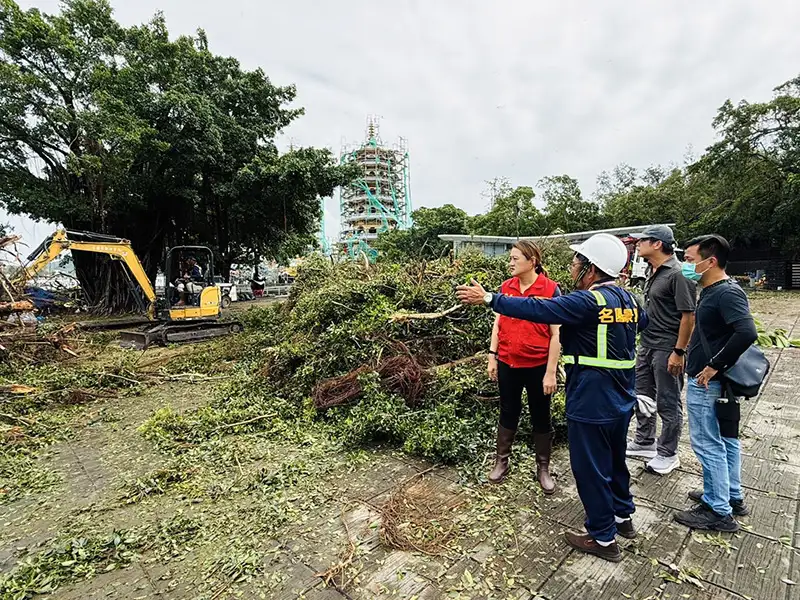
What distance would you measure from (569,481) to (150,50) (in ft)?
54.3

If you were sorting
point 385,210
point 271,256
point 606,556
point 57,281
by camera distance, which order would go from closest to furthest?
point 606,556 → point 57,281 → point 271,256 → point 385,210

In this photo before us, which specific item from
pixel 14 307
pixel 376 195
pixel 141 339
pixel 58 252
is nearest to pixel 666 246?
pixel 14 307

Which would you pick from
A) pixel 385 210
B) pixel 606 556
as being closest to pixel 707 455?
pixel 606 556

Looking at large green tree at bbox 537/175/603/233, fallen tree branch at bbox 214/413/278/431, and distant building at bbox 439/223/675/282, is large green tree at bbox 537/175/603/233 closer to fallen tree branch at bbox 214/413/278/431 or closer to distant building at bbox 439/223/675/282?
distant building at bbox 439/223/675/282

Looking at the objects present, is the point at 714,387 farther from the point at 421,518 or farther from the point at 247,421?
the point at 247,421

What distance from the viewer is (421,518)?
2.62 m

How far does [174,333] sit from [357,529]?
8.55m

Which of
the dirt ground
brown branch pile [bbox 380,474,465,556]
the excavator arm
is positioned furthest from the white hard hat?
the excavator arm

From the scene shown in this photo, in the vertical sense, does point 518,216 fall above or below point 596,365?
above

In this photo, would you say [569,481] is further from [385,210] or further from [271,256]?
[385,210]

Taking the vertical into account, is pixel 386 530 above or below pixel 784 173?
below

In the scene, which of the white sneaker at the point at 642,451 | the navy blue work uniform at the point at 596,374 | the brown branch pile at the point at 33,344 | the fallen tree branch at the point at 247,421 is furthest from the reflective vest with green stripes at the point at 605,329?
the brown branch pile at the point at 33,344

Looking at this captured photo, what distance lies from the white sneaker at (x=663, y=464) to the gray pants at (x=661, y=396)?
0.12 ft

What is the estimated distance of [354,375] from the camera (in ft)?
14.5
